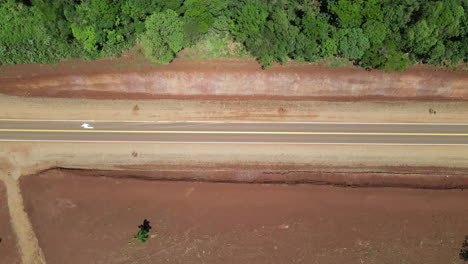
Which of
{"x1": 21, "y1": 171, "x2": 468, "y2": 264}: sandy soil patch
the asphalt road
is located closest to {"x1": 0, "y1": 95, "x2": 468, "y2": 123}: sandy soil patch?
the asphalt road

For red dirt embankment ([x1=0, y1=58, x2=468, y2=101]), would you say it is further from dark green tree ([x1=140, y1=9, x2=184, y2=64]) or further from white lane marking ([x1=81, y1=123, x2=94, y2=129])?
white lane marking ([x1=81, y1=123, x2=94, y2=129])

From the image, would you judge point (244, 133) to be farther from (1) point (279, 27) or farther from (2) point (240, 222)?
(1) point (279, 27)

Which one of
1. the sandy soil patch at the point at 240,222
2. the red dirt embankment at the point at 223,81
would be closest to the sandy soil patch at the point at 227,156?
the sandy soil patch at the point at 240,222

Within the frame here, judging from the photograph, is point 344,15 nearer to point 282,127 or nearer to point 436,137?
point 282,127

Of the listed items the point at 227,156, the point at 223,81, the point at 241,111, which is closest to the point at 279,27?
the point at 223,81

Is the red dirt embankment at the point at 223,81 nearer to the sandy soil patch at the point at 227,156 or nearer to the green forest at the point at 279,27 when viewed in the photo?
the green forest at the point at 279,27

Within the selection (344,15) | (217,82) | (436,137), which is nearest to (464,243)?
(436,137)
